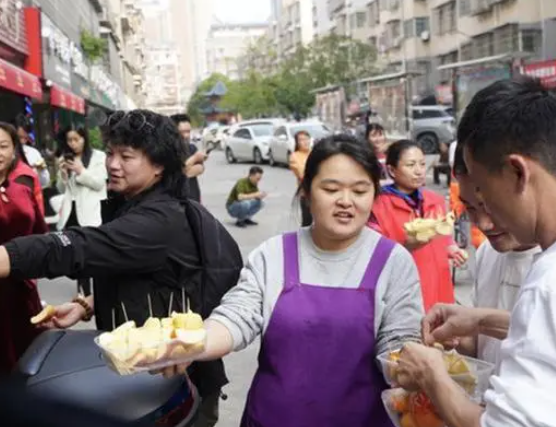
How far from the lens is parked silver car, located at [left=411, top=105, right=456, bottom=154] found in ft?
94.6

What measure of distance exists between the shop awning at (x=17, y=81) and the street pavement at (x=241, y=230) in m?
3.34

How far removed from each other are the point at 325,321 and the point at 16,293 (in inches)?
60.1

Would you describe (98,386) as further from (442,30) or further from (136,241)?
(442,30)

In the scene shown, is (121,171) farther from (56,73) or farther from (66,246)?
(56,73)

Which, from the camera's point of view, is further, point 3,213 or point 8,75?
point 8,75

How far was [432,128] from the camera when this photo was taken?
29.1 meters

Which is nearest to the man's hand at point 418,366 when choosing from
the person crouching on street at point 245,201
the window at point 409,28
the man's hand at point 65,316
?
the man's hand at point 65,316

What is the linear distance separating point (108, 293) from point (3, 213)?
1.04m

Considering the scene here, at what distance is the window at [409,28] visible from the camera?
46.7 meters

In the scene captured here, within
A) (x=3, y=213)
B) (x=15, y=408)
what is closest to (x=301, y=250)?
(x=15, y=408)

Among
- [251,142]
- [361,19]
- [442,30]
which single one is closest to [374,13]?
[361,19]

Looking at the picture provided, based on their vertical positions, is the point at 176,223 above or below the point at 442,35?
below

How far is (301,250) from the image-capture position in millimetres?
2453

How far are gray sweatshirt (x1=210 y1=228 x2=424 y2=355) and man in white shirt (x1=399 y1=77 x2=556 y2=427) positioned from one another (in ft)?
1.84
